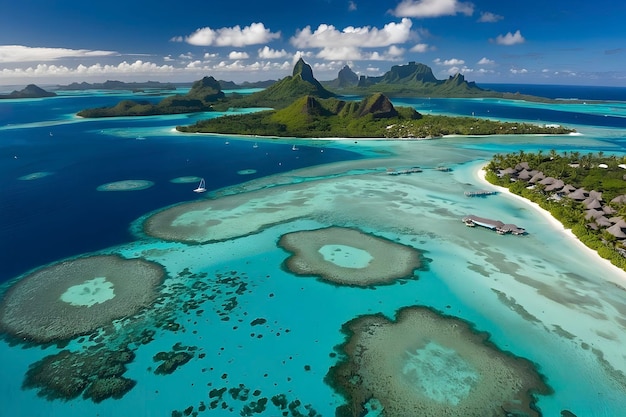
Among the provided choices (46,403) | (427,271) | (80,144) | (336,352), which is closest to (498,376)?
(336,352)

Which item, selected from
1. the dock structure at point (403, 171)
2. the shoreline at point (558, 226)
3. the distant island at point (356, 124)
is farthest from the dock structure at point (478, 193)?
the distant island at point (356, 124)

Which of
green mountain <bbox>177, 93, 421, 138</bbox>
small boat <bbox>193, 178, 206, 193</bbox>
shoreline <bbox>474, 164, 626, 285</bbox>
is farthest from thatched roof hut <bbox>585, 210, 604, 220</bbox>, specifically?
green mountain <bbox>177, 93, 421, 138</bbox>

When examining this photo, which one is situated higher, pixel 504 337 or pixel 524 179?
pixel 524 179

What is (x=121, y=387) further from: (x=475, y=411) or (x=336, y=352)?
(x=475, y=411)

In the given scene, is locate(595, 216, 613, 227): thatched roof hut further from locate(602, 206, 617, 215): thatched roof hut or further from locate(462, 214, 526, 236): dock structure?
locate(462, 214, 526, 236): dock structure

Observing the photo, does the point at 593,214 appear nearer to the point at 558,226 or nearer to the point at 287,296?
the point at 558,226

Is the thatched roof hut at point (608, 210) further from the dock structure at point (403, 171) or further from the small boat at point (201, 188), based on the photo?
the small boat at point (201, 188)

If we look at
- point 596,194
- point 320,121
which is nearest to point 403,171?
point 596,194
